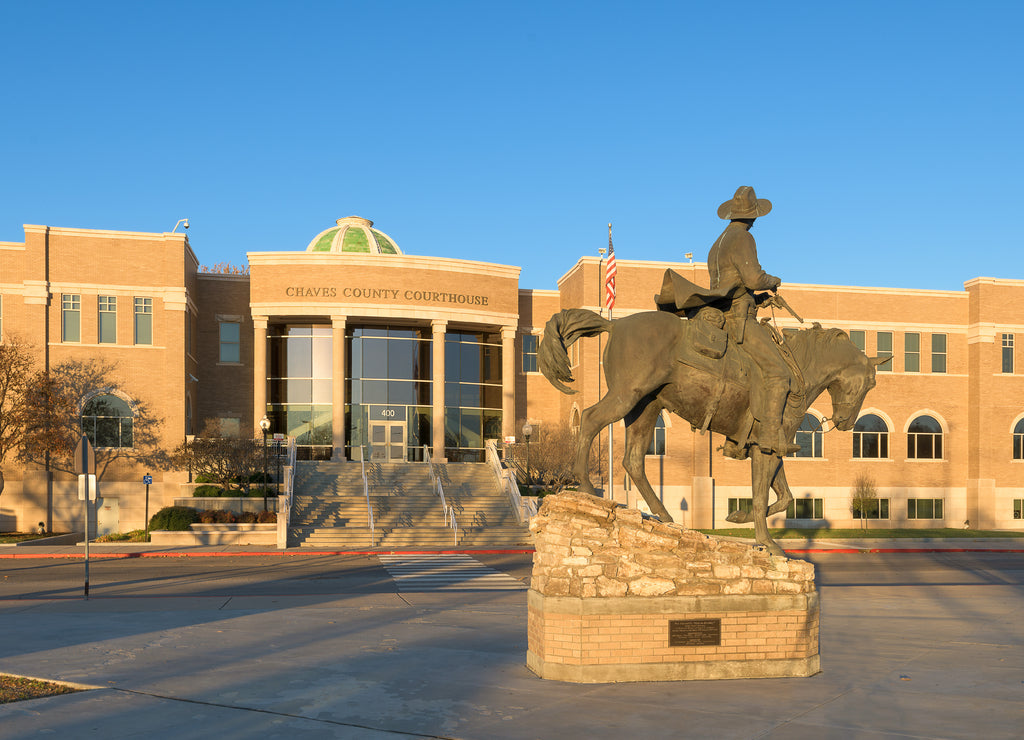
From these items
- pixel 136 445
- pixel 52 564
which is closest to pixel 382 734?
pixel 52 564

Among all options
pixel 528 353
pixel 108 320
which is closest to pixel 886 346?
pixel 528 353

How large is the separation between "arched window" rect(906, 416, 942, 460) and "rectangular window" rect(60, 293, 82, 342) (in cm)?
4163

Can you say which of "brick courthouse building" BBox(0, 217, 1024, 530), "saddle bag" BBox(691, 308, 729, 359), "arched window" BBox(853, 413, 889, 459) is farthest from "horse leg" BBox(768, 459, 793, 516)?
"arched window" BBox(853, 413, 889, 459)

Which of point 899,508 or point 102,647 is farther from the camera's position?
point 899,508

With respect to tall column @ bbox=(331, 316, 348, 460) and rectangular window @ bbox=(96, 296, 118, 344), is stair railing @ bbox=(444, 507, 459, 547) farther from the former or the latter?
rectangular window @ bbox=(96, 296, 118, 344)

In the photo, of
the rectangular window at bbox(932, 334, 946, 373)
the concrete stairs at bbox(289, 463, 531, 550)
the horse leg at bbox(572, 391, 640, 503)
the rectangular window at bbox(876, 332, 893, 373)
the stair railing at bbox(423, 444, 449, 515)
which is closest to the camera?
the horse leg at bbox(572, 391, 640, 503)

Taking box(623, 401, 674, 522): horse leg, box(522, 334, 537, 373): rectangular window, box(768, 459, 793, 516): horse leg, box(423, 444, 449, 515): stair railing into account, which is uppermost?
box(522, 334, 537, 373): rectangular window

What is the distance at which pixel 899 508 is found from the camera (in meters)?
49.0

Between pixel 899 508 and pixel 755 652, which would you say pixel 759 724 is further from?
pixel 899 508

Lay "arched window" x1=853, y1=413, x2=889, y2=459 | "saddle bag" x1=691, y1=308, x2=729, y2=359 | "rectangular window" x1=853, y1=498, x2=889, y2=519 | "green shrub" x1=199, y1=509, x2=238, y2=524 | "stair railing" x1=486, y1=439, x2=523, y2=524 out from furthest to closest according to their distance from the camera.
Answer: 1. "arched window" x1=853, y1=413, x2=889, y2=459
2. "rectangular window" x1=853, y1=498, x2=889, y2=519
3. "stair railing" x1=486, y1=439, x2=523, y2=524
4. "green shrub" x1=199, y1=509, x2=238, y2=524
5. "saddle bag" x1=691, y1=308, x2=729, y2=359

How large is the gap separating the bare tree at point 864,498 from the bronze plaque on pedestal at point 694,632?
134 ft

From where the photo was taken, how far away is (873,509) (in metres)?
48.5

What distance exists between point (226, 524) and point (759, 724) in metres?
27.9

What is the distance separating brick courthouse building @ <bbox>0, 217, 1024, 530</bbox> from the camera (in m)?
40.9
